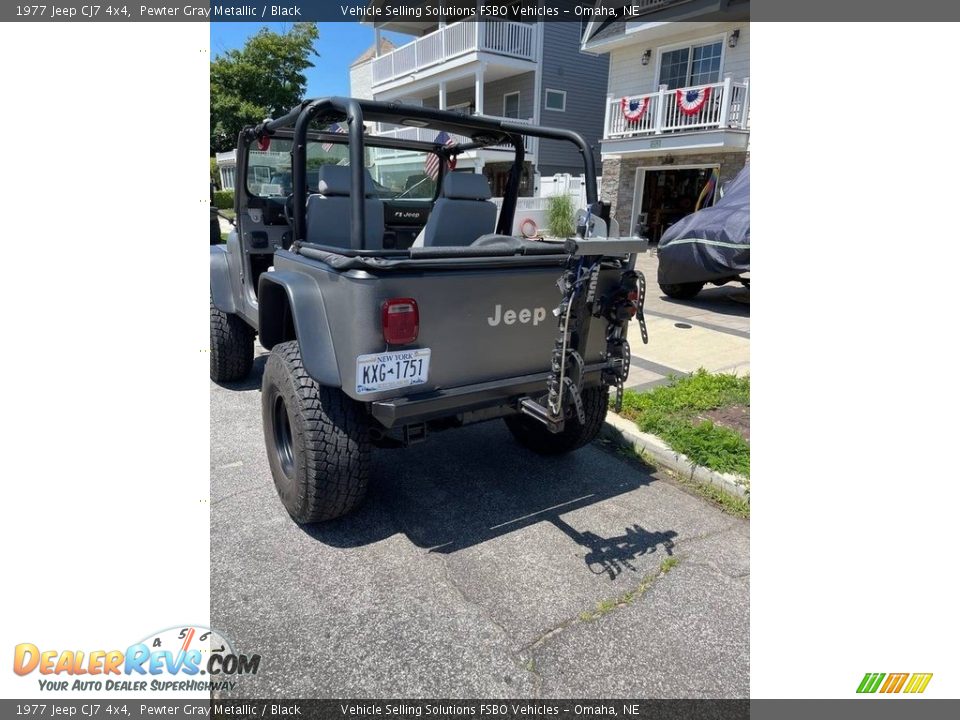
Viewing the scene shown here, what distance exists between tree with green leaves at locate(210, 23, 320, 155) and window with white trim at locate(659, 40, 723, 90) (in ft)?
48.7

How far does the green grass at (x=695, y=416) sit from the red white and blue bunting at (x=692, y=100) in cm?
1001

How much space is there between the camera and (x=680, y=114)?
13.6 meters

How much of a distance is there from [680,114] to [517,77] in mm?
6893

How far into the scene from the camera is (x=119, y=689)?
2.00 metres

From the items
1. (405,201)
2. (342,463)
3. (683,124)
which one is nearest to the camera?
(342,463)

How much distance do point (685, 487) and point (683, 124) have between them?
12301mm

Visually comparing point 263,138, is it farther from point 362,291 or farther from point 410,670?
point 410,670

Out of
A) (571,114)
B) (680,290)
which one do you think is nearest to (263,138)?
(680,290)

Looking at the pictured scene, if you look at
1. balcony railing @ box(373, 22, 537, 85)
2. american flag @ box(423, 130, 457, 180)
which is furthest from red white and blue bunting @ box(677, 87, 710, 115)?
american flag @ box(423, 130, 457, 180)

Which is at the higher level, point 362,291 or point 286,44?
point 286,44

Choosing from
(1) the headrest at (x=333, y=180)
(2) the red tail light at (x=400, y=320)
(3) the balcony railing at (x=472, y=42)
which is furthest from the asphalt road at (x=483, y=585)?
(3) the balcony railing at (x=472, y=42)

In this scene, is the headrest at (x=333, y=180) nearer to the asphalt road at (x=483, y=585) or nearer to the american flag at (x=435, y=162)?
the asphalt road at (x=483, y=585)

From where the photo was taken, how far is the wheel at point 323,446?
107 inches
